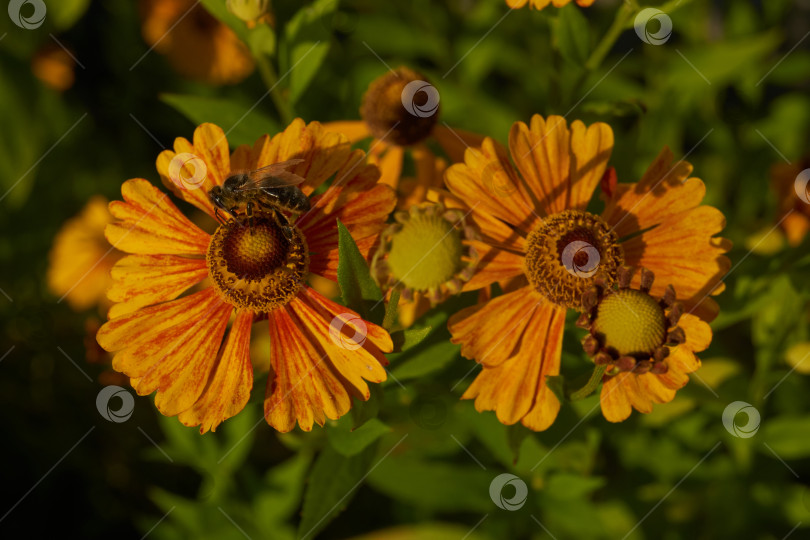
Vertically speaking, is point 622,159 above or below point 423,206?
above

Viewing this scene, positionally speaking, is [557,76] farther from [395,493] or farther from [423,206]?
[395,493]

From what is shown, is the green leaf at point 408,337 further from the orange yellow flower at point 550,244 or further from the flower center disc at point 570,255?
the flower center disc at point 570,255

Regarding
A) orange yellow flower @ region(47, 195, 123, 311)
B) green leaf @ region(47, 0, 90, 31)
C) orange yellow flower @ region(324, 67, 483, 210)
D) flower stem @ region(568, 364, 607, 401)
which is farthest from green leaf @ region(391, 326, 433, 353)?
green leaf @ region(47, 0, 90, 31)

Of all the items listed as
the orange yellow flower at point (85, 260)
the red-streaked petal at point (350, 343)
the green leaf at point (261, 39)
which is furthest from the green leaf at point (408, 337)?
the orange yellow flower at point (85, 260)

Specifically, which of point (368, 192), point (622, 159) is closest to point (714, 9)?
point (622, 159)

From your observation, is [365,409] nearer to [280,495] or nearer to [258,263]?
[258,263]

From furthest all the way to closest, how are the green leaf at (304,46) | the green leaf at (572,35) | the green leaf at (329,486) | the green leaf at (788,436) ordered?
the green leaf at (788,436)
the green leaf at (304,46)
the green leaf at (572,35)
the green leaf at (329,486)
